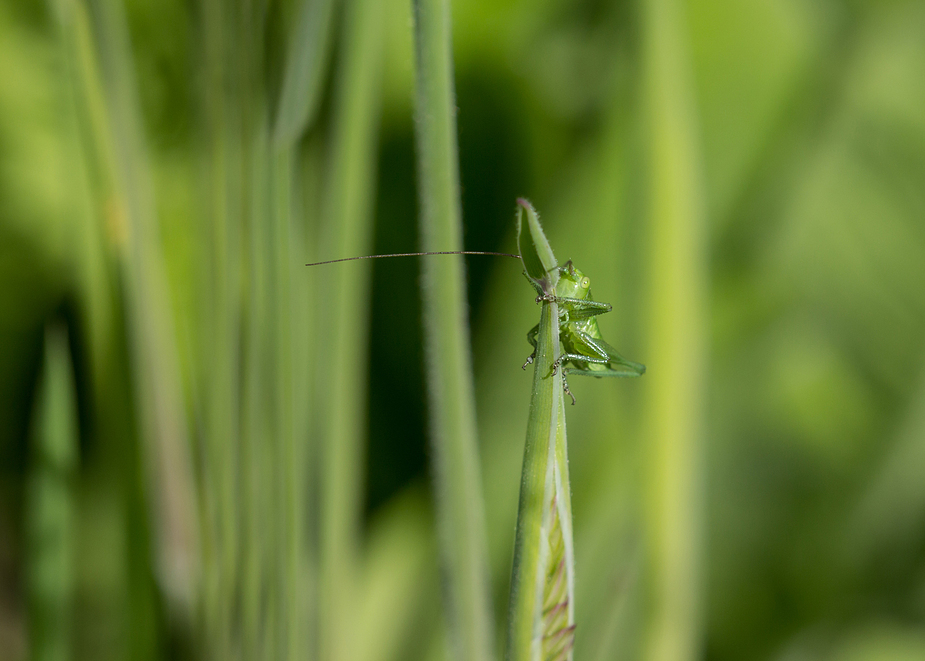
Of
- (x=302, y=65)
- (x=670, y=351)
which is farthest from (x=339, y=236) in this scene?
(x=670, y=351)

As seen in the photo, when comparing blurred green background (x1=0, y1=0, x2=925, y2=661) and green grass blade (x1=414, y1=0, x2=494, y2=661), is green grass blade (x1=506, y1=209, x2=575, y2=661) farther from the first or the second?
blurred green background (x1=0, y1=0, x2=925, y2=661)

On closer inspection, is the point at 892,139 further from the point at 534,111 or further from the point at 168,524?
the point at 168,524

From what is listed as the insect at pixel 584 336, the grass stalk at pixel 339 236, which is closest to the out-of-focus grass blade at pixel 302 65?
the grass stalk at pixel 339 236

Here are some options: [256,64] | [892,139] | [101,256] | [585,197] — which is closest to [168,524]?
[101,256]

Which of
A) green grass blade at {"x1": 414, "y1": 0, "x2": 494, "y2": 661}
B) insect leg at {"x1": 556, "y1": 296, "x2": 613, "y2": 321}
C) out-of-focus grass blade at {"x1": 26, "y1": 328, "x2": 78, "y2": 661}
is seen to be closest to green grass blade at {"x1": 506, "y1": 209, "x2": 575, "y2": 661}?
green grass blade at {"x1": 414, "y1": 0, "x2": 494, "y2": 661}

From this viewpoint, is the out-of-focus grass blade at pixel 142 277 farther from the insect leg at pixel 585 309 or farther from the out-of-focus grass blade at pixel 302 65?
the insect leg at pixel 585 309
